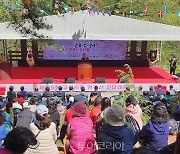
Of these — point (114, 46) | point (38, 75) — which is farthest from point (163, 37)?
point (38, 75)

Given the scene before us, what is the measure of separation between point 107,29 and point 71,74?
295cm

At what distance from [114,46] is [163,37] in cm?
Answer: 350

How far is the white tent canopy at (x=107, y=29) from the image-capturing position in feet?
57.9

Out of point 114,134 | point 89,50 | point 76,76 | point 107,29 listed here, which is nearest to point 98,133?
point 114,134

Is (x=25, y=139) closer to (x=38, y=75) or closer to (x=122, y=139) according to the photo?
(x=122, y=139)

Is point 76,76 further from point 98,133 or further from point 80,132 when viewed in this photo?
point 80,132

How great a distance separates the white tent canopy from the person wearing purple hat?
12.7 metres

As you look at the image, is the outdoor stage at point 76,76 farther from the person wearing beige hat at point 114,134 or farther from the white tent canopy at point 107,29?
the person wearing beige hat at point 114,134

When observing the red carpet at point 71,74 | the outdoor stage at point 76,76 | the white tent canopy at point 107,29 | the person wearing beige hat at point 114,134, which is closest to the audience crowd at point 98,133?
the person wearing beige hat at point 114,134

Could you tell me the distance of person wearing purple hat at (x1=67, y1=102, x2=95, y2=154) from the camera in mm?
4961

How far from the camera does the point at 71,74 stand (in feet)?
62.0

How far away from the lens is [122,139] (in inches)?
161

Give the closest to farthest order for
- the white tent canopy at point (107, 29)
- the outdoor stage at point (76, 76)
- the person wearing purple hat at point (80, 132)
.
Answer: the person wearing purple hat at point (80, 132), the outdoor stage at point (76, 76), the white tent canopy at point (107, 29)

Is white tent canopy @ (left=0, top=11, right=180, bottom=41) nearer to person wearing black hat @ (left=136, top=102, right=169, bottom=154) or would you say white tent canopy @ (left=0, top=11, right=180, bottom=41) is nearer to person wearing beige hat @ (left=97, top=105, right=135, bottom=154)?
person wearing black hat @ (left=136, top=102, right=169, bottom=154)
